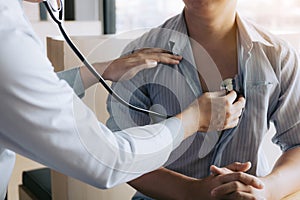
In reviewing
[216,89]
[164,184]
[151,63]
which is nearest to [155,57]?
[151,63]

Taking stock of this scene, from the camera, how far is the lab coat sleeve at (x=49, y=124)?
649 millimetres

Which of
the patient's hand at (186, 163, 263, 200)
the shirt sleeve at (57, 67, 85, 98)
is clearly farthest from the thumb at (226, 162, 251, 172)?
the shirt sleeve at (57, 67, 85, 98)

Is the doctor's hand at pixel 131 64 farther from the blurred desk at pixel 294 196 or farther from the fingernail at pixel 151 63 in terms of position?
the blurred desk at pixel 294 196

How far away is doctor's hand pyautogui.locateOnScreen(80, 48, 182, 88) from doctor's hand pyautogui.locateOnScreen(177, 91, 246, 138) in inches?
7.5

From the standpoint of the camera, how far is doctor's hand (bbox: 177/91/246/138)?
0.88 meters

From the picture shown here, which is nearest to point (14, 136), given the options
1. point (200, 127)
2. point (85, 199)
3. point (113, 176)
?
point (113, 176)

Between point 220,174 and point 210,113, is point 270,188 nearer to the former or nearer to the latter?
point 220,174

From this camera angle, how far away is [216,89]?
3.55 ft

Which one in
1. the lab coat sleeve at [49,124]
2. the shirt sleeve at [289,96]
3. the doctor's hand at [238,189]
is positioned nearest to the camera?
the lab coat sleeve at [49,124]

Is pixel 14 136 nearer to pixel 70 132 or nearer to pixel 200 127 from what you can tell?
pixel 70 132

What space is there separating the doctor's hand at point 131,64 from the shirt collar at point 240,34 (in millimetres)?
30

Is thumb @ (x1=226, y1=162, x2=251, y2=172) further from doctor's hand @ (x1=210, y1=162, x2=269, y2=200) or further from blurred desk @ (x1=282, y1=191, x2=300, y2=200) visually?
blurred desk @ (x1=282, y1=191, x2=300, y2=200)

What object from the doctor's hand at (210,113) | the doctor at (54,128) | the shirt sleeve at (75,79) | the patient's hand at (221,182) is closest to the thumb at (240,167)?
the patient's hand at (221,182)

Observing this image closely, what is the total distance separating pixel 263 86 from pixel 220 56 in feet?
0.45
